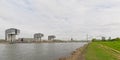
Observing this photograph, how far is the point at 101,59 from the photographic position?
78.8 ft

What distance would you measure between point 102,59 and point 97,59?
1.93ft

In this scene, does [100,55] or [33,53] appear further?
[33,53]

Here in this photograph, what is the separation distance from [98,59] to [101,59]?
0.36m

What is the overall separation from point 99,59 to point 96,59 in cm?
35

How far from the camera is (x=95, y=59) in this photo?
2423 cm

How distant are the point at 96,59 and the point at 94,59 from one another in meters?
0.24

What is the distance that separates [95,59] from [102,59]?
0.81 m

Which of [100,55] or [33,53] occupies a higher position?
[100,55]

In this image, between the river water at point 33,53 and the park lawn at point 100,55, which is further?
the river water at point 33,53

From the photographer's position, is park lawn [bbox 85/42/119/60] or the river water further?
the river water

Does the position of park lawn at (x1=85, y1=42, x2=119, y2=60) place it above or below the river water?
above

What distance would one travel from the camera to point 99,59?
24.1m

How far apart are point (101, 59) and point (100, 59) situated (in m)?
0.12

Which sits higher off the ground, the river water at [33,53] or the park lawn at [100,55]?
the park lawn at [100,55]
